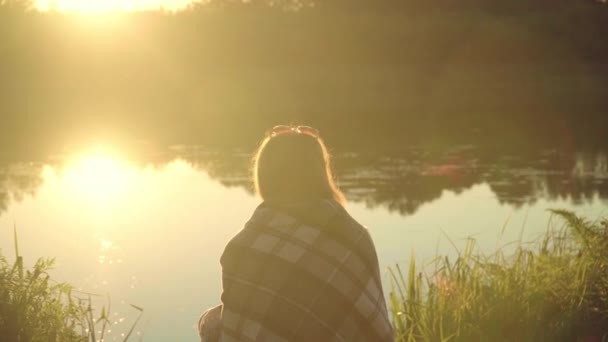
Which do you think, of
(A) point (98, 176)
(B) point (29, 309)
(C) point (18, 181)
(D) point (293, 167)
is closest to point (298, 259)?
(D) point (293, 167)

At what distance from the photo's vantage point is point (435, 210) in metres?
9.00

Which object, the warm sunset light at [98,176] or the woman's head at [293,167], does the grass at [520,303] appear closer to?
the woman's head at [293,167]

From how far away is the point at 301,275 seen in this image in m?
2.45

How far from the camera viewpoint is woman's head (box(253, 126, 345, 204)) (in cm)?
238

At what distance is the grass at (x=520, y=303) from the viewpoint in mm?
3887

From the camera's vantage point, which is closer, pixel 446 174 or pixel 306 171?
pixel 306 171

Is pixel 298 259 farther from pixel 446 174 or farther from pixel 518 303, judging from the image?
pixel 446 174

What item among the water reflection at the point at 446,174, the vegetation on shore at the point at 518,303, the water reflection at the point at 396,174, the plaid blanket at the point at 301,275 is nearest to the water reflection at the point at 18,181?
the water reflection at the point at 396,174

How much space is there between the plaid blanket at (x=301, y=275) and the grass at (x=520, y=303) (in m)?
1.31

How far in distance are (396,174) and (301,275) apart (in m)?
9.26

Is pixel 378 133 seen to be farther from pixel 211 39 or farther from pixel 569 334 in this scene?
pixel 569 334

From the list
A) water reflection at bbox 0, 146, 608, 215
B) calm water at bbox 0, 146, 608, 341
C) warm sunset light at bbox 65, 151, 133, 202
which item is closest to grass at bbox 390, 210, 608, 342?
calm water at bbox 0, 146, 608, 341

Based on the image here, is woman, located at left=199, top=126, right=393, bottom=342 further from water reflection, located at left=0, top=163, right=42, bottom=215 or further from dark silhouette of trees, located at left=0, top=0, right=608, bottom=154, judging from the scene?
dark silhouette of trees, located at left=0, top=0, right=608, bottom=154

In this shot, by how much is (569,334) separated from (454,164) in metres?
8.72
